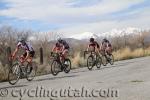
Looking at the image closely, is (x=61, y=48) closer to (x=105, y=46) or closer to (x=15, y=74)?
(x=15, y=74)

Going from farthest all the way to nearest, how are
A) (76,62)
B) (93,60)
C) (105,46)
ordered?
(76,62) < (105,46) < (93,60)

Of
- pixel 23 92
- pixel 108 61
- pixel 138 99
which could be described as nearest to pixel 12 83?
pixel 23 92

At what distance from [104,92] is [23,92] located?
266 centimetres

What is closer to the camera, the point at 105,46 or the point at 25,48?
the point at 25,48

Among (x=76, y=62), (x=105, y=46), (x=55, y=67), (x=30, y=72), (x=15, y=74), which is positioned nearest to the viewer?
(x=15, y=74)

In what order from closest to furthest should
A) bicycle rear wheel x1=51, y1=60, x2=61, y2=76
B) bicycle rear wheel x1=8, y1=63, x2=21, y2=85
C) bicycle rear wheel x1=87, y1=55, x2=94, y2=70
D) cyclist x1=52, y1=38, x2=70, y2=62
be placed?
bicycle rear wheel x1=8, y1=63, x2=21, y2=85, bicycle rear wheel x1=51, y1=60, x2=61, y2=76, cyclist x1=52, y1=38, x2=70, y2=62, bicycle rear wheel x1=87, y1=55, x2=94, y2=70

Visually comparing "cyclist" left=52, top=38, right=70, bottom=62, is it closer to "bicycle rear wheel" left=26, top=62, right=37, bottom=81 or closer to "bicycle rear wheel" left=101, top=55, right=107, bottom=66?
"bicycle rear wheel" left=26, top=62, right=37, bottom=81

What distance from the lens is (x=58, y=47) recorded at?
74.0 feet

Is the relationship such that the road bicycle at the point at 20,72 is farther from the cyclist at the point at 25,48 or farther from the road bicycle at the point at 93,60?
the road bicycle at the point at 93,60

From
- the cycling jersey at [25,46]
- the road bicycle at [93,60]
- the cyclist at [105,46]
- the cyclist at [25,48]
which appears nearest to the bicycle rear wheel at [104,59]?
the cyclist at [105,46]

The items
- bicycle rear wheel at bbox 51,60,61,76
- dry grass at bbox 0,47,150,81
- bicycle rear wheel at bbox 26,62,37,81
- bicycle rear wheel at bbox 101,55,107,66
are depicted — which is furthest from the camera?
bicycle rear wheel at bbox 101,55,107,66

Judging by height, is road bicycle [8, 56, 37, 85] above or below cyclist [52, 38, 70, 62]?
below

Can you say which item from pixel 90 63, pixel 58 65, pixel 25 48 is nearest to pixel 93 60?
pixel 90 63

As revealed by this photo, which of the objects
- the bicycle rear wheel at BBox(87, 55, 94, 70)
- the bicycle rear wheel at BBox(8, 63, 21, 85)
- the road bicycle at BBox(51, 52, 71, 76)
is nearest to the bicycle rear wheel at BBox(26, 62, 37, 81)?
the bicycle rear wheel at BBox(8, 63, 21, 85)
